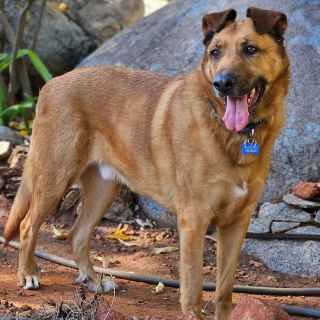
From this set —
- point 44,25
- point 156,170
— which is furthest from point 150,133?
point 44,25

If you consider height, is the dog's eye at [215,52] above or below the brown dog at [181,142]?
above

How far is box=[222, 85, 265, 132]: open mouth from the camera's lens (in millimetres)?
5035

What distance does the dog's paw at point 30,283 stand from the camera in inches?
241

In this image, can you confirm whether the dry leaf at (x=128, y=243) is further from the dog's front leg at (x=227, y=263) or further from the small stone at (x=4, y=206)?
the dog's front leg at (x=227, y=263)

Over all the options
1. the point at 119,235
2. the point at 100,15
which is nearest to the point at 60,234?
the point at 119,235

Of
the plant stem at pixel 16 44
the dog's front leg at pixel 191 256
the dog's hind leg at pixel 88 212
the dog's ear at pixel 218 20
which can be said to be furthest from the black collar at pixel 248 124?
the plant stem at pixel 16 44

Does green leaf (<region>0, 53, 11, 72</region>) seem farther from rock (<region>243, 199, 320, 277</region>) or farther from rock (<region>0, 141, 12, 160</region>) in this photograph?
rock (<region>243, 199, 320, 277</region>)

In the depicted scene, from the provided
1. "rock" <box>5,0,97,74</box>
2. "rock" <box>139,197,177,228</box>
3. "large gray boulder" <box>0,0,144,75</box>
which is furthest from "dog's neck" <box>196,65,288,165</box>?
"rock" <box>5,0,97,74</box>

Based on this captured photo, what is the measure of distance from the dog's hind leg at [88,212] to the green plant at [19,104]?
262 cm

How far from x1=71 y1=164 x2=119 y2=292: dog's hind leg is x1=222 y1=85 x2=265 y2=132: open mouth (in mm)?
1576

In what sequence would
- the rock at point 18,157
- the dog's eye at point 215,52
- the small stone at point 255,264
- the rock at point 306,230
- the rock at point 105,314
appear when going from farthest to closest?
the rock at point 18,157 → the rock at point 306,230 → the small stone at point 255,264 → the dog's eye at point 215,52 → the rock at point 105,314

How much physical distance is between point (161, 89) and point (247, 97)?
1.00m

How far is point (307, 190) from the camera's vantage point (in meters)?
7.16

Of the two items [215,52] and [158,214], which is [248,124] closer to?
[215,52]
